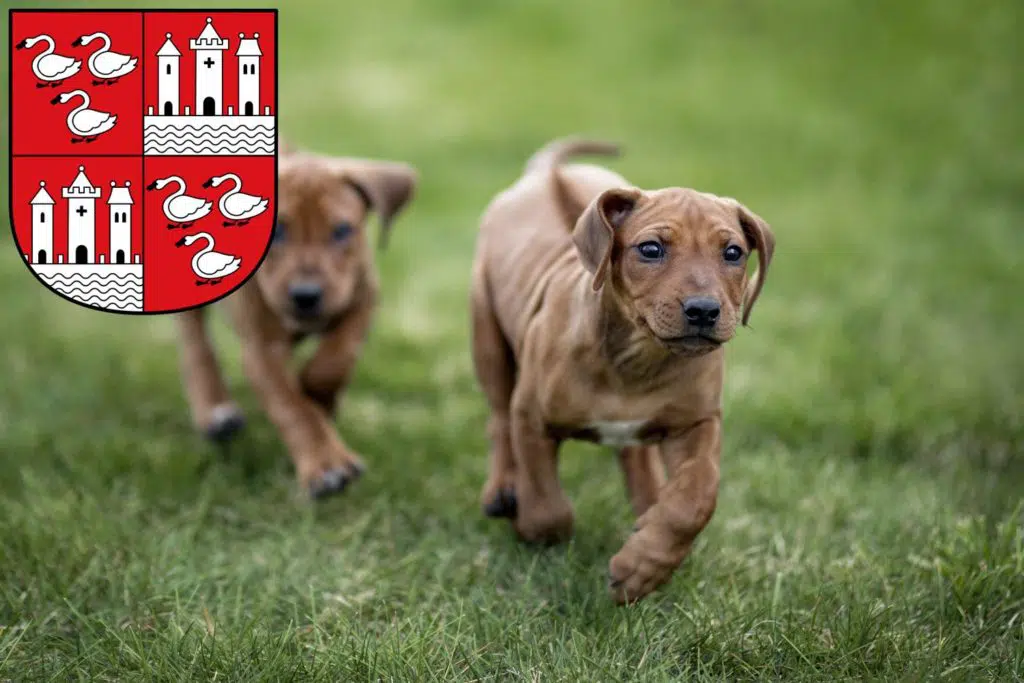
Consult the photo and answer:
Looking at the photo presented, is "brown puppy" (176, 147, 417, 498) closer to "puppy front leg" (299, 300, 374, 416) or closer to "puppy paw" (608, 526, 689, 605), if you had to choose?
"puppy front leg" (299, 300, 374, 416)

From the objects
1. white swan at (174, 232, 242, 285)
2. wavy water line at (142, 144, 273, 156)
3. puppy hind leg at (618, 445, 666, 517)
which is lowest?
puppy hind leg at (618, 445, 666, 517)

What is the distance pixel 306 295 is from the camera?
18.0 ft

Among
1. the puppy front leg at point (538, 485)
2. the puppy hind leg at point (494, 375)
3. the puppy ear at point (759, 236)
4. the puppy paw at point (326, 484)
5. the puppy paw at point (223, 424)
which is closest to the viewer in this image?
the puppy ear at point (759, 236)

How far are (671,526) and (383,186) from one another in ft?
8.87

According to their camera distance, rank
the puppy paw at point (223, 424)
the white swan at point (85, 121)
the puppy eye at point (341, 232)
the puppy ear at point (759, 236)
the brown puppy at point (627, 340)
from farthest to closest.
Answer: the puppy paw at point (223, 424), the puppy eye at point (341, 232), the white swan at point (85, 121), the puppy ear at point (759, 236), the brown puppy at point (627, 340)

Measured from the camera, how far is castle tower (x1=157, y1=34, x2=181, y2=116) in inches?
165

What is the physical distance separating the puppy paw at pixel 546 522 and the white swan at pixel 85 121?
1.98m

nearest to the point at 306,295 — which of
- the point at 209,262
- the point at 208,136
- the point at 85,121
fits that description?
the point at 209,262

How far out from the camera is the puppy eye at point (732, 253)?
371cm

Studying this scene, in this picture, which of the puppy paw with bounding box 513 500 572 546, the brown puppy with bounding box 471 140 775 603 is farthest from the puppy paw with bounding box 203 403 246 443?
the puppy paw with bounding box 513 500 572 546

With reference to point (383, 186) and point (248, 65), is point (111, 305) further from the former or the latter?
point (383, 186)

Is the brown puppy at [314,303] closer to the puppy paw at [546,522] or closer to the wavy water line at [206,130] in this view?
the puppy paw at [546,522]

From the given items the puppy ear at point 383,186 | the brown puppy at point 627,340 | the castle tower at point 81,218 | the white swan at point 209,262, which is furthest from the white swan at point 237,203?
the puppy ear at point 383,186

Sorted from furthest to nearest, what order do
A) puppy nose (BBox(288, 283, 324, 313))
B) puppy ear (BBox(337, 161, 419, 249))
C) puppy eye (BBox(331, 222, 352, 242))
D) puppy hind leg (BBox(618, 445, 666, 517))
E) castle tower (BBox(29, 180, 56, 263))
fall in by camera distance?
puppy ear (BBox(337, 161, 419, 249)) < puppy eye (BBox(331, 222, 352, 242)) < puppy nose (BBox(288, 283, 324, 313)) < puppy hind leg (BBox(618, 445, 666, 517)) < castle tower (BBox(29, 180, 56, 263))
